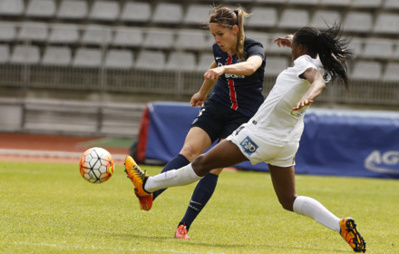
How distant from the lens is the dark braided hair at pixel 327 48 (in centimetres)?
512

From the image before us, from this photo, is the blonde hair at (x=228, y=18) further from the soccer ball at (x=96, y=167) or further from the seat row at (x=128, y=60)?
the seat row at (x=128, y=60)

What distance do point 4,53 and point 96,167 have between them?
1471 cm

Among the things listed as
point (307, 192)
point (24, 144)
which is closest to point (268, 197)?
point (307, 192)

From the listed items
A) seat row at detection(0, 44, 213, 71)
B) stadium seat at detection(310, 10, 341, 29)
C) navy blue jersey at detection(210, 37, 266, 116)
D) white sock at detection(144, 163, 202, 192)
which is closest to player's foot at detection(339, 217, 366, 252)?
white sock at detection(144, 163, 202, 192)

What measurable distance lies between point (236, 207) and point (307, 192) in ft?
8.09

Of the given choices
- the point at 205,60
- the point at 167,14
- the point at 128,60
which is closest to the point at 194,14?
the point at 167,14

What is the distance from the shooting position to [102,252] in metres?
4.55

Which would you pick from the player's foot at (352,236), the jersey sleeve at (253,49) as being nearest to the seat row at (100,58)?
the jersey sleeve at (253,49)

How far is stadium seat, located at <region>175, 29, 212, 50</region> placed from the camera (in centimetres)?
1955

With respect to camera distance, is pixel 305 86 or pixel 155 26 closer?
pixel 305 86

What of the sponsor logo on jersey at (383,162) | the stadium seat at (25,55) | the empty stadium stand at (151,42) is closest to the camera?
the sponsor logo on jersey at (383,162)

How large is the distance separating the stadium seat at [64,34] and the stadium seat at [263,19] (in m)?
5.25

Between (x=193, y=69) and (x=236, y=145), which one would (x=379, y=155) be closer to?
(x=193, y=69)

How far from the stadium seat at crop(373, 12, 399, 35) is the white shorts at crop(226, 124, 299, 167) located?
1717 cm
